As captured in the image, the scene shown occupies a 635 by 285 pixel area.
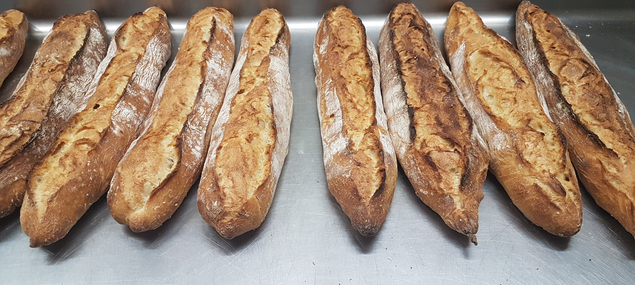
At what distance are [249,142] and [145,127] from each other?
2.22ft

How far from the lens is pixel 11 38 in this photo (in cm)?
273

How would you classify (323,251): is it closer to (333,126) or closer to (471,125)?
(333,126)

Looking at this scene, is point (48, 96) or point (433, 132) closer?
point (433, 132)

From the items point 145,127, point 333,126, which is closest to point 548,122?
point 333,126

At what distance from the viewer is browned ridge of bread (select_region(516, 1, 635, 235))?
1.94 m

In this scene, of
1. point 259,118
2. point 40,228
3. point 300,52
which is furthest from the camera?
point 300,52

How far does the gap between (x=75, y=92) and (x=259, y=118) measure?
1336mm

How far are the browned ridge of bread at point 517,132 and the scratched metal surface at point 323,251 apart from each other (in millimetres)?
175

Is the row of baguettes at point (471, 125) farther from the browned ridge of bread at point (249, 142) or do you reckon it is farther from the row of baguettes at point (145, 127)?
the row of baguettes at point (145, 127)

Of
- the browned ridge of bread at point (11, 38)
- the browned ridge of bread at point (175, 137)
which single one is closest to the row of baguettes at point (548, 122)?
the browned ridge of bread at point (175, 137)

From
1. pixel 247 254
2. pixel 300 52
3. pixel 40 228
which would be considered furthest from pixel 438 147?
pixel 40 228

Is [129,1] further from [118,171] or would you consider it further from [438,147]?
[438,147]

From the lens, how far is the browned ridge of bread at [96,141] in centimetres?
187

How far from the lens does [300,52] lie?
2996mm
